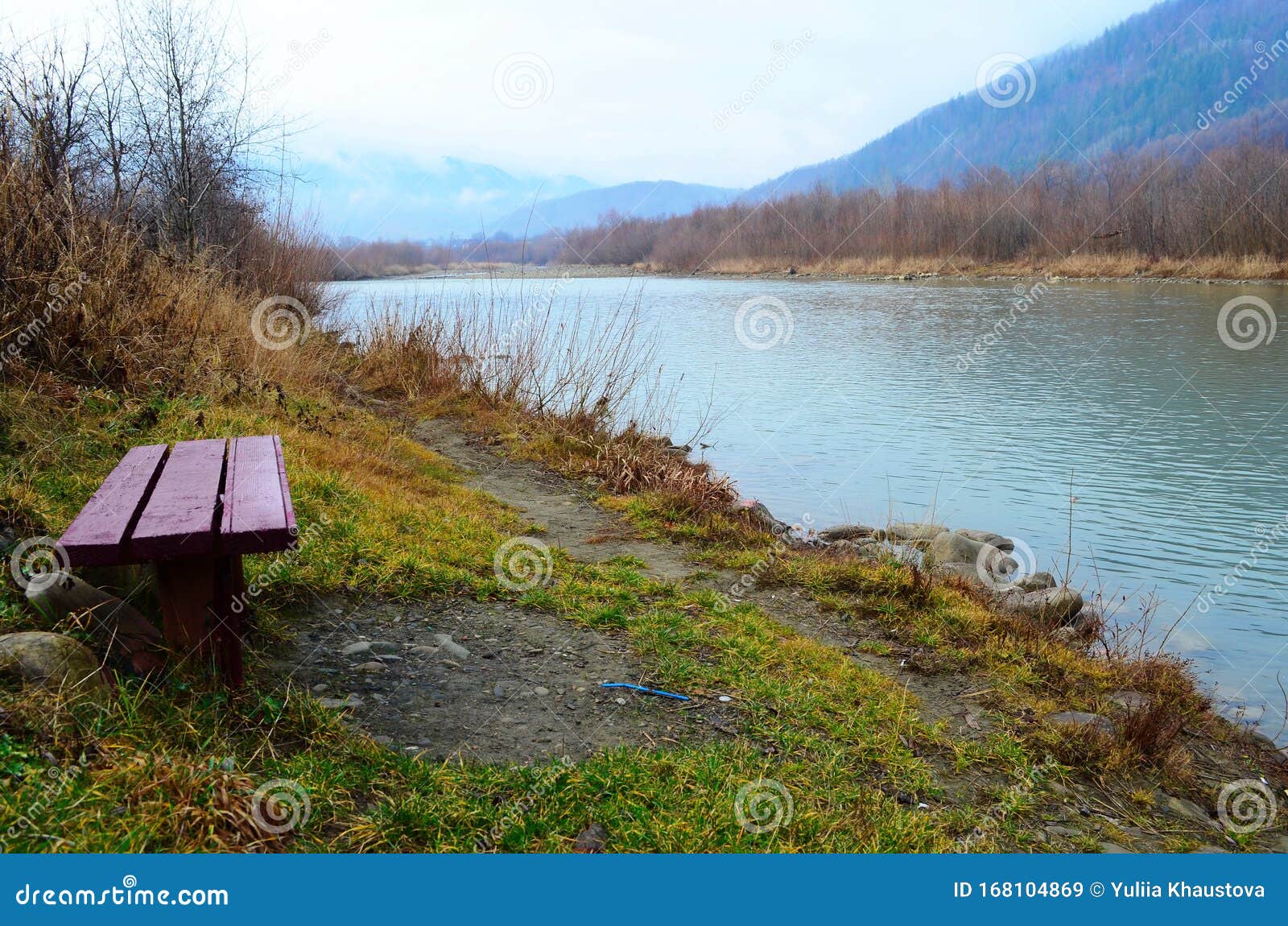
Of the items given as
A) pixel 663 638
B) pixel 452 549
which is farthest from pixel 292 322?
pixel 663 638

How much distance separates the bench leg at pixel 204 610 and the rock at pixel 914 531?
596 cm

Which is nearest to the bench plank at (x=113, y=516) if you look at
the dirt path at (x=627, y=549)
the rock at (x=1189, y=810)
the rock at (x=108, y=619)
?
the rock at (x=108, y=619)

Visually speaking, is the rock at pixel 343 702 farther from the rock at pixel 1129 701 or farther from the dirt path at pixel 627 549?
the rock at pixel 1129 701

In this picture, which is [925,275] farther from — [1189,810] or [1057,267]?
[1189,810]

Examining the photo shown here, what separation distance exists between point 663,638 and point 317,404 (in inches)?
184

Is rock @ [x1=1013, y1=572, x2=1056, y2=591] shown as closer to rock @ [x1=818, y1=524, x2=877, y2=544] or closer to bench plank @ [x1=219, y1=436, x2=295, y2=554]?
rock @ [x1=818, y1=524, x2=877, y2=544]

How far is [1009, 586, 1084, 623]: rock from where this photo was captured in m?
5.83

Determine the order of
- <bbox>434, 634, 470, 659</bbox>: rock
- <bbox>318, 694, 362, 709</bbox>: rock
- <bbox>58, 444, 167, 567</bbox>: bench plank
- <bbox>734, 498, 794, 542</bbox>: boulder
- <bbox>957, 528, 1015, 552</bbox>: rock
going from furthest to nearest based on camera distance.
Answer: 1. <bbox>957, 528, 1015, 552</bbox>: rock
2. <bbox>734, 498, 794, 542</bbox>: boulder
3. <bbox>434, 634, 470, 659</bbox>: rock
4. <bbox>318, 694, 362, 709</bbox>: rock
5. <bbox>58, 444, 167, 567</bbox>: bench plank

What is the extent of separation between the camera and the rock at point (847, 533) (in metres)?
8.30

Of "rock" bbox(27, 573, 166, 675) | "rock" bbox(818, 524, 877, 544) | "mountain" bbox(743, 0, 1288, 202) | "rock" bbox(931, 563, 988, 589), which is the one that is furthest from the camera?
"mountain" bbox(743, 0, 1288, 202)

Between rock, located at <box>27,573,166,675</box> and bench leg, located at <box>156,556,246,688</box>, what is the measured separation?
0.40ft

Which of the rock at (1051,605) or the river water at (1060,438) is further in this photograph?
the river water at (1060,438)

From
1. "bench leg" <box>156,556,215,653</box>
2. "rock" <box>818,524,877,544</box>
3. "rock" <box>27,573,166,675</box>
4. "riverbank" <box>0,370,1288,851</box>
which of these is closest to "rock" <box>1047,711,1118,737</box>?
"riverbank" <box>0,370,1288,851</box>

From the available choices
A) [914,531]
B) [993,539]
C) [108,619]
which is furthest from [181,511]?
[993,539]
